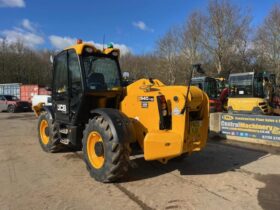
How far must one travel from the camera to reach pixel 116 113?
6.43m

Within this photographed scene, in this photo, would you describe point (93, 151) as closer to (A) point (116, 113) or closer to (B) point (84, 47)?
(A) point (116, 113)

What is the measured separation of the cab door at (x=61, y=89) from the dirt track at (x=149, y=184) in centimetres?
108

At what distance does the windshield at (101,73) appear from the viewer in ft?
23.8

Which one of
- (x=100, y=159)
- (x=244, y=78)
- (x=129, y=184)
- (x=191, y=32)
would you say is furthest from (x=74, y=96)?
(x=191, y=32)

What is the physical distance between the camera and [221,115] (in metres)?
11.9

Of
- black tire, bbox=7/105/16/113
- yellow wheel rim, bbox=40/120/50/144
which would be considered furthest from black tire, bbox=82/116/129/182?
black tire, bbox=7/105/16/113

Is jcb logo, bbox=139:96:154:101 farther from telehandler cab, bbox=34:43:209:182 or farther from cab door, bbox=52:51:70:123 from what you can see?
cab door, bbox=52:51:70:123

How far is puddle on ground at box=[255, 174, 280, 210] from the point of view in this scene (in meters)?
5.15

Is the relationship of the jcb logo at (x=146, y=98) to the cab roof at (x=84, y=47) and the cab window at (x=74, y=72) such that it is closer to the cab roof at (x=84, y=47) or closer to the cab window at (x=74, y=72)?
the cab window at (x=74, y=72)

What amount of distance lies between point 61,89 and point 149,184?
339 centimetres

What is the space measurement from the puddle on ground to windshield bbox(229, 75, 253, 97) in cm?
1186

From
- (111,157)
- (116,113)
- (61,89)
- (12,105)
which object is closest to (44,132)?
(61,89)

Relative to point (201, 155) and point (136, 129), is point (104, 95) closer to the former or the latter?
point (136, 129)

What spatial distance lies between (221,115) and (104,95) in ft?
19.3
